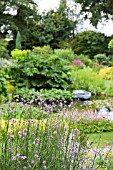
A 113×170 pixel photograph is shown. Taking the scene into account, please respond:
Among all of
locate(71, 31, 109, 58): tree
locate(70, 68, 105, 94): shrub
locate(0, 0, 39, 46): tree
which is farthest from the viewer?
locate(71, 31, 109, 58): tree

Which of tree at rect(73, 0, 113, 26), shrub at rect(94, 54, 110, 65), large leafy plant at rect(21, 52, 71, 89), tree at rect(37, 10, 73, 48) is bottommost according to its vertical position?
shrub at rect(94, 54, 110, 65)

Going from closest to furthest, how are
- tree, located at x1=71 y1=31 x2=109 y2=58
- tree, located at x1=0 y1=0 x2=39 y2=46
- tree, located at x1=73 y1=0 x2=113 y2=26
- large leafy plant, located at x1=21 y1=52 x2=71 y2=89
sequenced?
large leafy plant, located at x1=21 y1=52 x2=71 y2=89 < tree, located at x1=0 y1=0 x2=39 y2=46 < tree, located at x1=71 y1=31 x2=109 y2=58 < tree, located at x1=73 y1=0 x2=113 y2=26

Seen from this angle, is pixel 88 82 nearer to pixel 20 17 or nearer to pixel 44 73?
pixel 44 73

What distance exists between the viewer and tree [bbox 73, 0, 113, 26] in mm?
26625

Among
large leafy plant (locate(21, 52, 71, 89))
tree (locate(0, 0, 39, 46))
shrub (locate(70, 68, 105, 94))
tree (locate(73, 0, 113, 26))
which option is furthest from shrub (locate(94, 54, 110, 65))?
large leafy plant (locate(21, 52, 71, 89))

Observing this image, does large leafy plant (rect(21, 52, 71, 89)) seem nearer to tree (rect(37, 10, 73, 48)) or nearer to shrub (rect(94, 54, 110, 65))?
shrub (rect(94, 54, 110, 65))

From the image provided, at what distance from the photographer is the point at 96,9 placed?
87.4 ft

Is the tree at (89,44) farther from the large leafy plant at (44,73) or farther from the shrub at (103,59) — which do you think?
the large leafy plant at (44,73)

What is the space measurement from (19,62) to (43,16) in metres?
14.1

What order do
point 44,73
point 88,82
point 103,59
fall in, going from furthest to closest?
point 103,59
point 88,82
point 44,73

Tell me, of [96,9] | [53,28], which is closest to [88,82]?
[53,28]

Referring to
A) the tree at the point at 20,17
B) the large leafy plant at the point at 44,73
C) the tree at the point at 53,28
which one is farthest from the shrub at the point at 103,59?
the large leafy plant at the point at 44,73

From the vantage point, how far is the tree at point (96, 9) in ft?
87.4

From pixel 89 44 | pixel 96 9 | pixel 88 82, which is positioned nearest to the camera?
pixel 88 82
